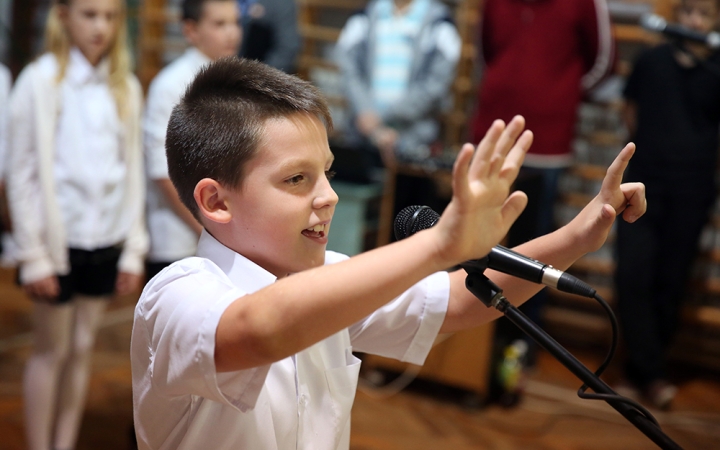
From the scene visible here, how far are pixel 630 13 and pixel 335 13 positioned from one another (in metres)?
1.56

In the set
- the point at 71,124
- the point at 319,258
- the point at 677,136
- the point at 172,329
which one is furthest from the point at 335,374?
the point at 677,136

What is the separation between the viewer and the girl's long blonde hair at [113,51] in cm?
217

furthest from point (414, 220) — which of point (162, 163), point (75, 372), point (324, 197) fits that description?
point (75, 372)

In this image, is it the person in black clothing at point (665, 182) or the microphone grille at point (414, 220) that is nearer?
the microphone grille at point (414, 220)

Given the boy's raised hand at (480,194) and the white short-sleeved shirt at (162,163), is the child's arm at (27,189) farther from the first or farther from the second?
the boy's raised hand at (480,194)

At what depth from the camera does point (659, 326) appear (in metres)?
3.20

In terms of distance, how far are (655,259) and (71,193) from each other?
2.34 m

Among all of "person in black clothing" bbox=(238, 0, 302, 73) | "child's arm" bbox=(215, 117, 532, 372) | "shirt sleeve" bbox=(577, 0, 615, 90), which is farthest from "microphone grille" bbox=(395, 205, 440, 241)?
"person in black clothing" bbox=(238, 0, 302, 73)

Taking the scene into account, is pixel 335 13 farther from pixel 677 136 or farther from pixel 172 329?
pixel 172 329

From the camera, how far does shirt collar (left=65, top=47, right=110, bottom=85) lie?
7.19 ft

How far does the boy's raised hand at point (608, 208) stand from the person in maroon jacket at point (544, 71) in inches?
81.1

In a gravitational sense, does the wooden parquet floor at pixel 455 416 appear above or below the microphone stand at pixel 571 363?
below

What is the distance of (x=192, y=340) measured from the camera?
2.65 feet

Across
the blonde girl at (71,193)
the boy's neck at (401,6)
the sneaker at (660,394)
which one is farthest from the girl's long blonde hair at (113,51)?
the sneaker at (660,394)
